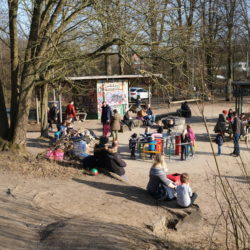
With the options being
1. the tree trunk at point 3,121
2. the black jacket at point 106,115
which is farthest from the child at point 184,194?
the black jacket at point 106,115

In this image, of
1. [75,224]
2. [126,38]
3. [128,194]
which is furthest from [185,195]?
[126,38]

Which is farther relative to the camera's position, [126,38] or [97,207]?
[126,38]

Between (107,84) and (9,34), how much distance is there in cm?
1152

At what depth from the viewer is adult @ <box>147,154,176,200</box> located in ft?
27.2

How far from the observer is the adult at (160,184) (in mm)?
8281

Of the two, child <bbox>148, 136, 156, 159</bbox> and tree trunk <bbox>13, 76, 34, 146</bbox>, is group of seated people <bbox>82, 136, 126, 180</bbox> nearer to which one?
tree trunk <bbox>13, 76, 34, 146</bbox>

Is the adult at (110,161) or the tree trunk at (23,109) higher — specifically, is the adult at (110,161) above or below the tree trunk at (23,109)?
below

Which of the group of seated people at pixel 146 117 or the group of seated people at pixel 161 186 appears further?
the group of seated people at pixel 146 117

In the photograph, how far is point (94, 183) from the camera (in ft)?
31.0

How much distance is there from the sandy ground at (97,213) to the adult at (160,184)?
0.53ft

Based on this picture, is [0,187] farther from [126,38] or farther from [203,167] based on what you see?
[203,167]

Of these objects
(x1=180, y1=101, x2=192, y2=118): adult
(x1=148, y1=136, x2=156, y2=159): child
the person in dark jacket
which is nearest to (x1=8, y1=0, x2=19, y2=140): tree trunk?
the person in dark jacket

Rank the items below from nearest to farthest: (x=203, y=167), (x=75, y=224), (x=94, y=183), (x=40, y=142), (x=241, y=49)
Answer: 1. (x=75, y=224)
2. (x=94, y=183)
3. (x=203, y=167)
4. (x=40, y=142)
5. (x=241, y=49)

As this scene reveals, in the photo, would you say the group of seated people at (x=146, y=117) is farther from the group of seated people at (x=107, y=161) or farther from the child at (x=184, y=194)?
the child at (x=184, y=194)
